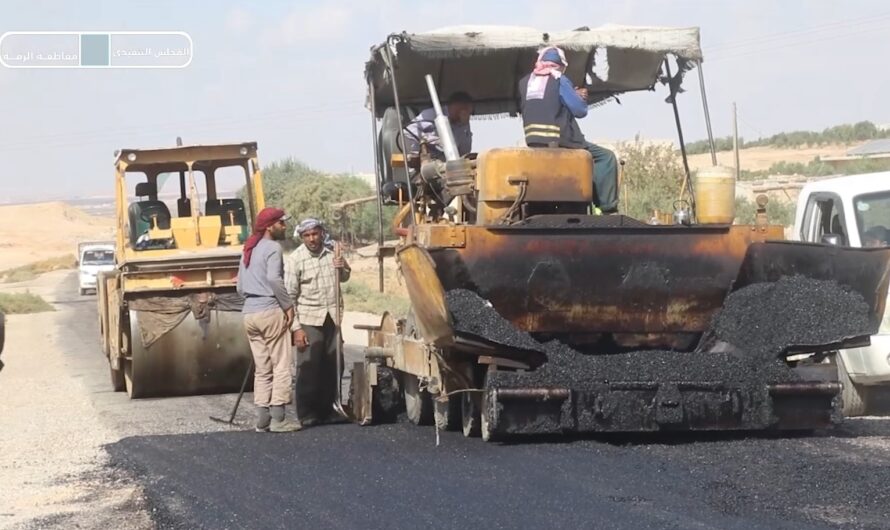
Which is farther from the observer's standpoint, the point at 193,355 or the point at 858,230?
the point at 193,355

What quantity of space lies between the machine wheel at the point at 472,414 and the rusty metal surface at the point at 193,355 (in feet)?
14.4

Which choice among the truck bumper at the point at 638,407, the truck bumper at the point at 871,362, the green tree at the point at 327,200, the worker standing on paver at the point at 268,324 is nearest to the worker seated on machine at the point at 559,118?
the truck bumper at the point at 638,407

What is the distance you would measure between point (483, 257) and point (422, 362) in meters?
1.13

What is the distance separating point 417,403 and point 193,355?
11.8ft

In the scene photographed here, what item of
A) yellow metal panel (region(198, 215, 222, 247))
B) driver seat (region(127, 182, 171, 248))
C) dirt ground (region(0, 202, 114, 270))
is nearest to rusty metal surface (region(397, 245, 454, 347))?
yellow metal panel (region(198, 215, 222, 247))

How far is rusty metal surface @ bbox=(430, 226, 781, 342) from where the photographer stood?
321 inches

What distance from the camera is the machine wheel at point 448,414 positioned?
912 centimetres

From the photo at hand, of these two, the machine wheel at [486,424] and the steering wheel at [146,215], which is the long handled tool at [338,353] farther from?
the steering wheel at [146,215]

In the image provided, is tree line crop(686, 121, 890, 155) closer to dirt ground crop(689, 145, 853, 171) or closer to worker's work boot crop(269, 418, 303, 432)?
dirt ground crop(689, 145, 853, 171)

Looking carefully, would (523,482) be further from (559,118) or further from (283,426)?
(283,426)

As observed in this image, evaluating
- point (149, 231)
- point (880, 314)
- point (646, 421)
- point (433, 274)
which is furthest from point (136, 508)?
point (149, 231)

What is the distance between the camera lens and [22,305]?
3528 centimetres

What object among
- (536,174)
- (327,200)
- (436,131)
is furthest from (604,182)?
(327,200)

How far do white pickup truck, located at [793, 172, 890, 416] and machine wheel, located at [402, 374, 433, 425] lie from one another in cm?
301
